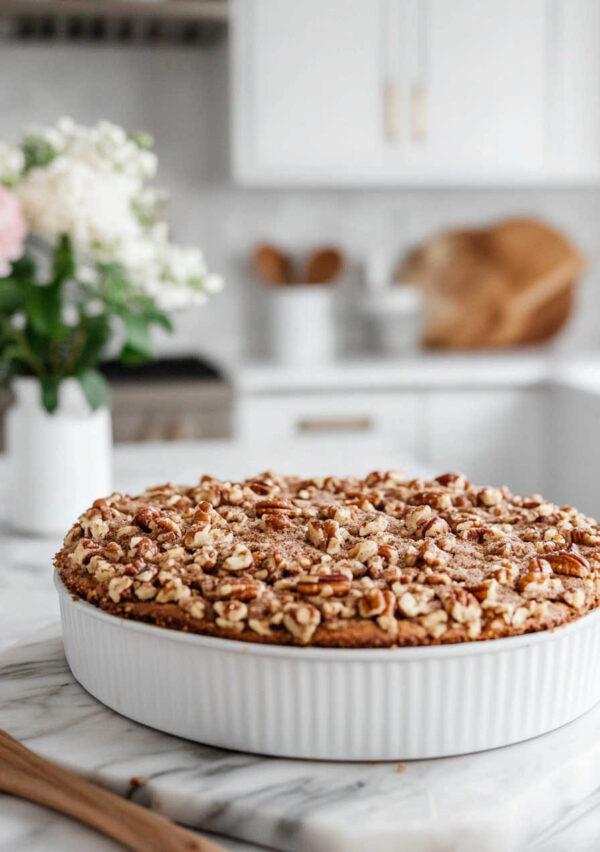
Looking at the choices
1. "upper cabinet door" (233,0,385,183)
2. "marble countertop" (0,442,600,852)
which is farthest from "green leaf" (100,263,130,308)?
"upper cabinet door" (233,0,385,183)

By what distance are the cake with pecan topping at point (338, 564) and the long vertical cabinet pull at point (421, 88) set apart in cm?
232

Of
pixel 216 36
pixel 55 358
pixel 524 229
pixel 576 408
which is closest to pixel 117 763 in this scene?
pixel 55 358

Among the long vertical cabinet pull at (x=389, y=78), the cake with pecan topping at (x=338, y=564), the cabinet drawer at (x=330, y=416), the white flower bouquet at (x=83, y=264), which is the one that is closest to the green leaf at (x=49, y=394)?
the white flower bouquet at (x=83, y=264)

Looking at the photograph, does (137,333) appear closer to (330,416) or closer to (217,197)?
(330,416)

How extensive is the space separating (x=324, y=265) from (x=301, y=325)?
0.29 m

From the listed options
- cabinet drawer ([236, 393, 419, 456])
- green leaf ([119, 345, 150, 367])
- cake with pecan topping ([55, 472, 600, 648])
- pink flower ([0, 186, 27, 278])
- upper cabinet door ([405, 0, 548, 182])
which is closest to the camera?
cake with pecan topping ([55, 472, 600, 648])

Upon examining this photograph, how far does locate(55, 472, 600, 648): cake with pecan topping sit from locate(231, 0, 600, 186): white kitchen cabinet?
2245 mm

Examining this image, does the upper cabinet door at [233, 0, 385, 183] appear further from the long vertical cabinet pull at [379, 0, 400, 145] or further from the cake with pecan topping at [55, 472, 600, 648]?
the cake with pecan topping at [55, 472, 600, 648]

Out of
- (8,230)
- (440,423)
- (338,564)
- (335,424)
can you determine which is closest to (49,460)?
(8,230)

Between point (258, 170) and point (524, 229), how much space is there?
3.16 ft

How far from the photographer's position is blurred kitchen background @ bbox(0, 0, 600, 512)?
303cm

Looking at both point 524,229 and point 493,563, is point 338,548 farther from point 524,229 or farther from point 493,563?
point 524,229

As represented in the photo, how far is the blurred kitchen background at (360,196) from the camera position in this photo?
303 cm

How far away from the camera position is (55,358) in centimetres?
141
